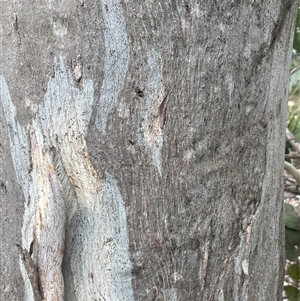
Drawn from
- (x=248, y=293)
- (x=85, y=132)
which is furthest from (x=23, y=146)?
(x=248, y=293)

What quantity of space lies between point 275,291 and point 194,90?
0.35 meters

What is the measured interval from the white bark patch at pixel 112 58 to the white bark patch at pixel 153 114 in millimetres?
31

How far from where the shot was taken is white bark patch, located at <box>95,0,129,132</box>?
0.48m

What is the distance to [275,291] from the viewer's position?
0.66m

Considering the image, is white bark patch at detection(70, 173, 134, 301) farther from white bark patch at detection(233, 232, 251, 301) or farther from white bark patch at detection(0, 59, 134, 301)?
white bark patch at detection(233, 232, 251, 301)

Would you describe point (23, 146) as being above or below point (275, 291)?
above

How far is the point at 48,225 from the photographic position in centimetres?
54

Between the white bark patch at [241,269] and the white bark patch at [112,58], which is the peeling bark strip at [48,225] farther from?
the white bark patch at [241,269]

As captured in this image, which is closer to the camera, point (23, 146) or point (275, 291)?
point (23, 146)

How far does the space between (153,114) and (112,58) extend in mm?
80

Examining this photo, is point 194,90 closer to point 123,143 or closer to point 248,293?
point 123,143

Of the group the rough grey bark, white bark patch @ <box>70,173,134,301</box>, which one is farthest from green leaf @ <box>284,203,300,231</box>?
white bark patch @ <box>70,173,134,301</box>

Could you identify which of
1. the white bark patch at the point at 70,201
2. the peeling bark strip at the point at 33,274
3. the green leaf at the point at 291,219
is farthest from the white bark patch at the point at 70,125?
the green leaf at the point at 291,219

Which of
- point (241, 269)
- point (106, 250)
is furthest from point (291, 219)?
point (106, 250)
